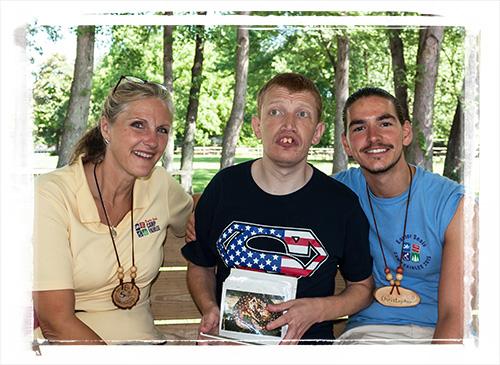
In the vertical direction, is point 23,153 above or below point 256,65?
below

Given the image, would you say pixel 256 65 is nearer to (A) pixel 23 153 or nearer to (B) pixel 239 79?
(B) pixel 239 79

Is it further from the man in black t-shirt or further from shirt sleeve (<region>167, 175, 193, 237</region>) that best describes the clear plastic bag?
shirt sleeve (<region>167, 175, 193, 237</region>)

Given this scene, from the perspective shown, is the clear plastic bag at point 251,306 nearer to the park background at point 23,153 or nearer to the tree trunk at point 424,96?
the park background at point 23,153

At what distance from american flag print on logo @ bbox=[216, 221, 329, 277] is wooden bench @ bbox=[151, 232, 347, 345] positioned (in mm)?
576

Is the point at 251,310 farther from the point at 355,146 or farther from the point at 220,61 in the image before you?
the point at 220,61

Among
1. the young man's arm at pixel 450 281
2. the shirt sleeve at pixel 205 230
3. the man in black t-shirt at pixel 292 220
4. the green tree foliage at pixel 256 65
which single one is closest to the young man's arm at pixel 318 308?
the man in black t-shirt at pixel 292 220

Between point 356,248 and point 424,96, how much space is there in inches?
135

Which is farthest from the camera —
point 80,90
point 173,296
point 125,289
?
point 80,90

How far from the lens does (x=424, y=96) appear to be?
506cm

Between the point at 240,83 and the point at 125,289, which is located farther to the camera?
the point at 240,83

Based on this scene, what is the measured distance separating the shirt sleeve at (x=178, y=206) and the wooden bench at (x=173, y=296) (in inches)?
5.2

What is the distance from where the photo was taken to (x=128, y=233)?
206cm

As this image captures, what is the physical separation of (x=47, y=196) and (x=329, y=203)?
39.1 inches

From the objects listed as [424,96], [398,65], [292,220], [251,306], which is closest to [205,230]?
[292,220]
